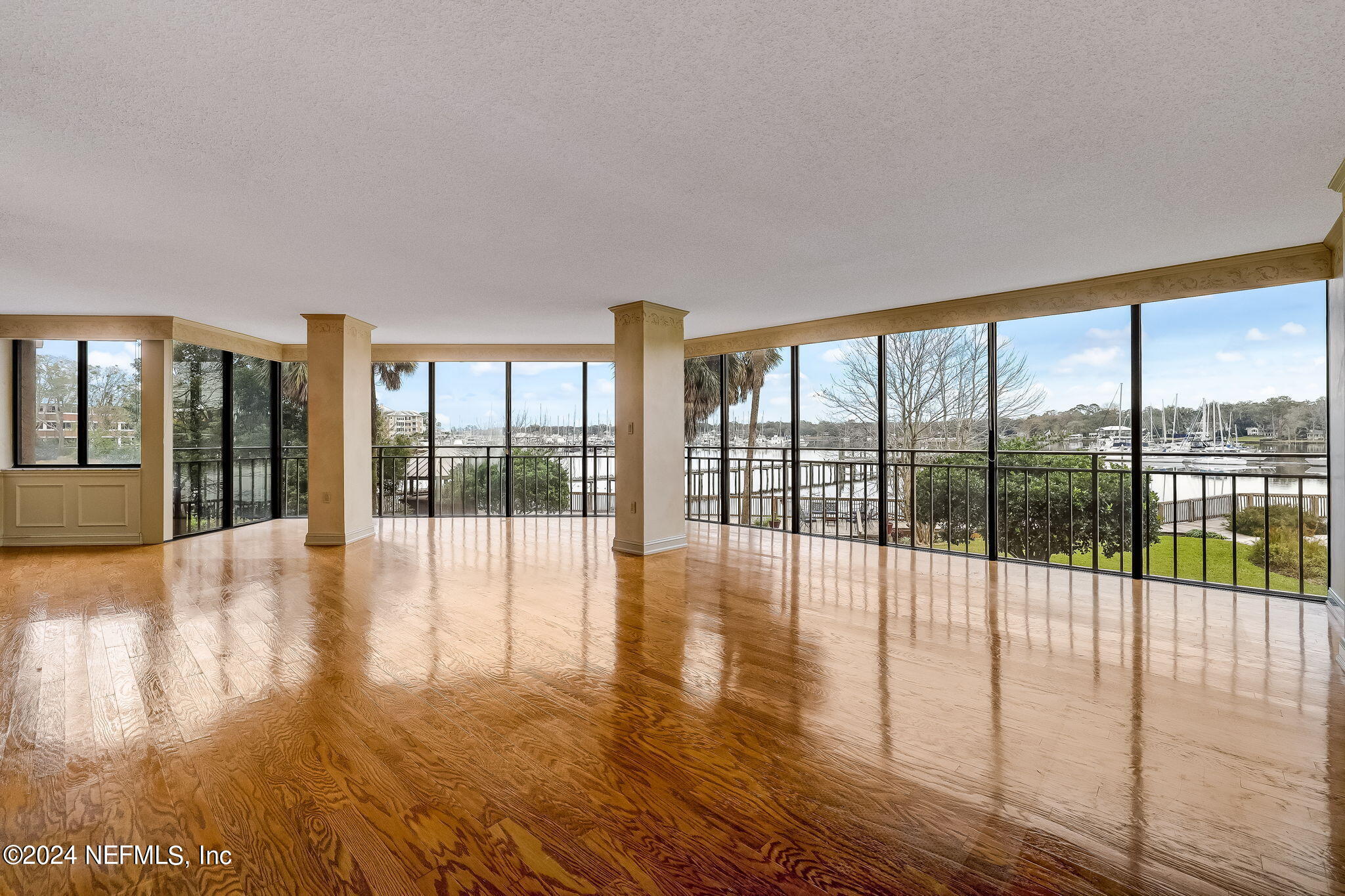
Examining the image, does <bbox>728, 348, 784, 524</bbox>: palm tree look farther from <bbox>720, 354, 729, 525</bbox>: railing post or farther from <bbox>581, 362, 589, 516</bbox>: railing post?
<bbox>581, 362, 589, 516</bbox>: railing post

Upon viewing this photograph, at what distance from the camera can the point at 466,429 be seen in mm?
8992

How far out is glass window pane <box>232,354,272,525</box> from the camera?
317 inches

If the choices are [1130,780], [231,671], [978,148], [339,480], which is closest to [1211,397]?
[978,148]

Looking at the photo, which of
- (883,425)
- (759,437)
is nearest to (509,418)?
(759,437)

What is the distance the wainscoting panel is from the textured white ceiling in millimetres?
2844

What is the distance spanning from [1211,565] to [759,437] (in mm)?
4590

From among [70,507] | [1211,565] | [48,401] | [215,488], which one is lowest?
[1211,565]

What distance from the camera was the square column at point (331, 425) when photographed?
6.59 m

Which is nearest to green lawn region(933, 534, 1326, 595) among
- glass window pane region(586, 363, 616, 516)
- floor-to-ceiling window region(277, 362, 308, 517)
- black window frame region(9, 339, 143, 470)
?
glass window pane region(586, 363, 616, 516)

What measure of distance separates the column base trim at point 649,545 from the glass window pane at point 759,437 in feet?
6.10

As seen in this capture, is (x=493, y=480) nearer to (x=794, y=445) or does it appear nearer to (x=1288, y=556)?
(x=794, y=445)

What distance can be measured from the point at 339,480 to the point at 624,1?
20.4 feet

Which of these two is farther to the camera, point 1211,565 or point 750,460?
point 750,460

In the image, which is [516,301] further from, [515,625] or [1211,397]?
[1211,397]
